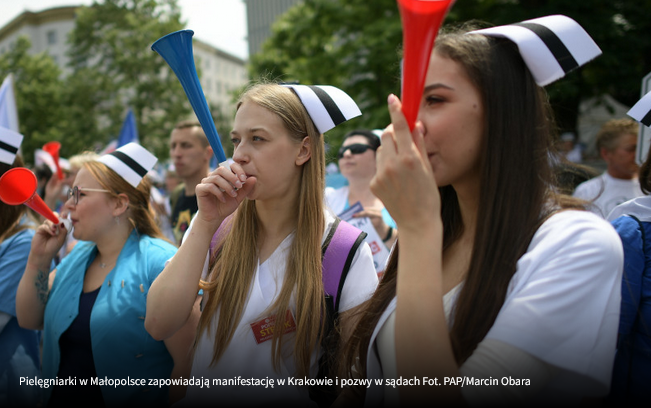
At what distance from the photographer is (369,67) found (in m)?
14.6

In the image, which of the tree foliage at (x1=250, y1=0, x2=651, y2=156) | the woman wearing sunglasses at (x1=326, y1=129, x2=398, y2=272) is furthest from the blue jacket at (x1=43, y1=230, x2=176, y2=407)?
the tree foliage at (x1=250, y1=0, x2=651, y2=156)

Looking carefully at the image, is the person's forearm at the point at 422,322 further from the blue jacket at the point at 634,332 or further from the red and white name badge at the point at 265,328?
the blue jacket at the point at 634,332

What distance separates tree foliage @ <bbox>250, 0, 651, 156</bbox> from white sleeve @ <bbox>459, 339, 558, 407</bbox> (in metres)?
11.2

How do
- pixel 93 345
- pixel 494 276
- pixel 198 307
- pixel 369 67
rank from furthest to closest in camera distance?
pixel 369 67
pixel 93 345
pixel 198 307
pixel 494 276

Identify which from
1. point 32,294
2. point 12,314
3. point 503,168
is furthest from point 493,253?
point 12,314

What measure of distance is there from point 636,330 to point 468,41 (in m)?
1.46

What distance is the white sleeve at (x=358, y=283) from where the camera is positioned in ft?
6.67

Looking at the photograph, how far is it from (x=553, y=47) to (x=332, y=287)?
125 centimetres

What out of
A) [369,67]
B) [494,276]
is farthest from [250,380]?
[369,67]

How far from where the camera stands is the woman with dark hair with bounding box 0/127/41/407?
10.1ft

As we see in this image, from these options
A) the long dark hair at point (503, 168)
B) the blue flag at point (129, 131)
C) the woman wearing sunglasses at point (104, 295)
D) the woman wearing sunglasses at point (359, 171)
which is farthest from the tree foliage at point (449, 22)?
the long dark hair at point (503, 168)

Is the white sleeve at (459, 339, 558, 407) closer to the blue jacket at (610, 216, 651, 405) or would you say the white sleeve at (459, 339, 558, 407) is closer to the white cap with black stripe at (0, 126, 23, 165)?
the blue jacket at (610, 216, 651, 405)

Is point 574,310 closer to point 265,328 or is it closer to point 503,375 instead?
point 503,375

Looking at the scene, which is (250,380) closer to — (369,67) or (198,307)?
(198,307)
